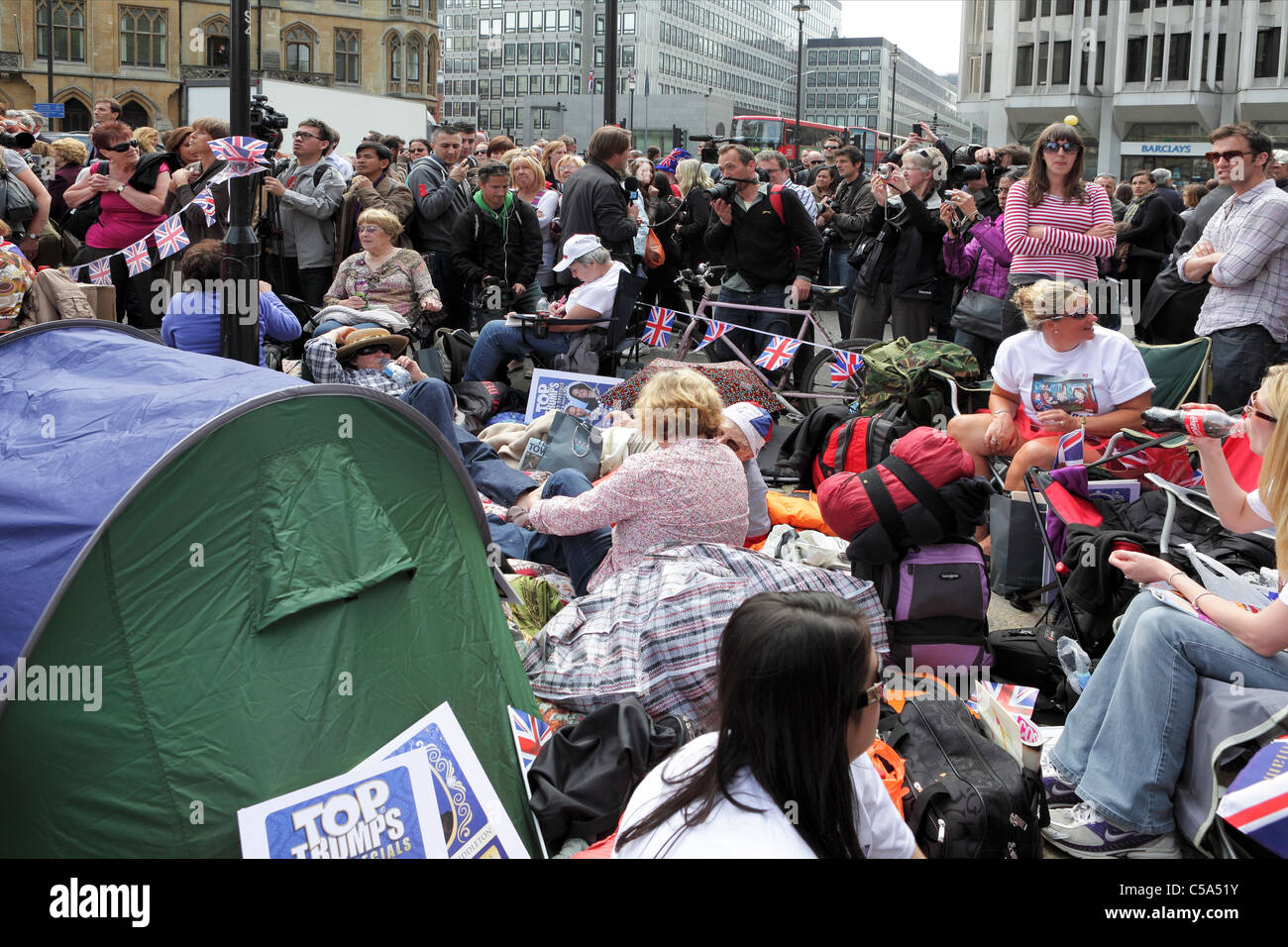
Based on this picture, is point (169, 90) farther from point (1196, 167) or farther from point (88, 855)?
point (88, 855)

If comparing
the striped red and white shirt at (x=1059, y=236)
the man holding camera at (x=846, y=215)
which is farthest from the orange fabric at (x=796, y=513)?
the man holding camera at (x=846, y=215)

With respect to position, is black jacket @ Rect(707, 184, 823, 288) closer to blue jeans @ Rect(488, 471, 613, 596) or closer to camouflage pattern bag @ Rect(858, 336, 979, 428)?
camouflage pattern bag @ Rect(858, 336, 979, 428)

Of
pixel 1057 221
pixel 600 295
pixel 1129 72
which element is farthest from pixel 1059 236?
pixel 1129 72

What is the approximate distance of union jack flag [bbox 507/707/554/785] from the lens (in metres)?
3.41

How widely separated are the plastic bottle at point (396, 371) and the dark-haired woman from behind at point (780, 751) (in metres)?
4.41

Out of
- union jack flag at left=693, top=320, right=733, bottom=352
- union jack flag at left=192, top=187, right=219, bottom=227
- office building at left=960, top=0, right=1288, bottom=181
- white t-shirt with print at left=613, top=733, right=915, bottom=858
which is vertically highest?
office building at left=960, top=0, right=1288, bottom=181

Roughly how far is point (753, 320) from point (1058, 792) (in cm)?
560

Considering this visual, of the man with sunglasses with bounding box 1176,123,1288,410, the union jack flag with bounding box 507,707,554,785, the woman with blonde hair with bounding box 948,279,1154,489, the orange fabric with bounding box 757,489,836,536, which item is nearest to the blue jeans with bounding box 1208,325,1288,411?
the man with sunglasses with bounding box 1176,123,1288,410

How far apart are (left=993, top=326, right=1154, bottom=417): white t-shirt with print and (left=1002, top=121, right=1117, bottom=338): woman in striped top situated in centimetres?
121

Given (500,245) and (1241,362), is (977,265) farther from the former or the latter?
(500,245)

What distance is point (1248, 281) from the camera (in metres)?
6.39

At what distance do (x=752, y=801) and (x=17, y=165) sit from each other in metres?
9.20

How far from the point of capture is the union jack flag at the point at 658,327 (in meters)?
8.70

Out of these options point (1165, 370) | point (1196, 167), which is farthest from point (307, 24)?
point (1165, 370)
